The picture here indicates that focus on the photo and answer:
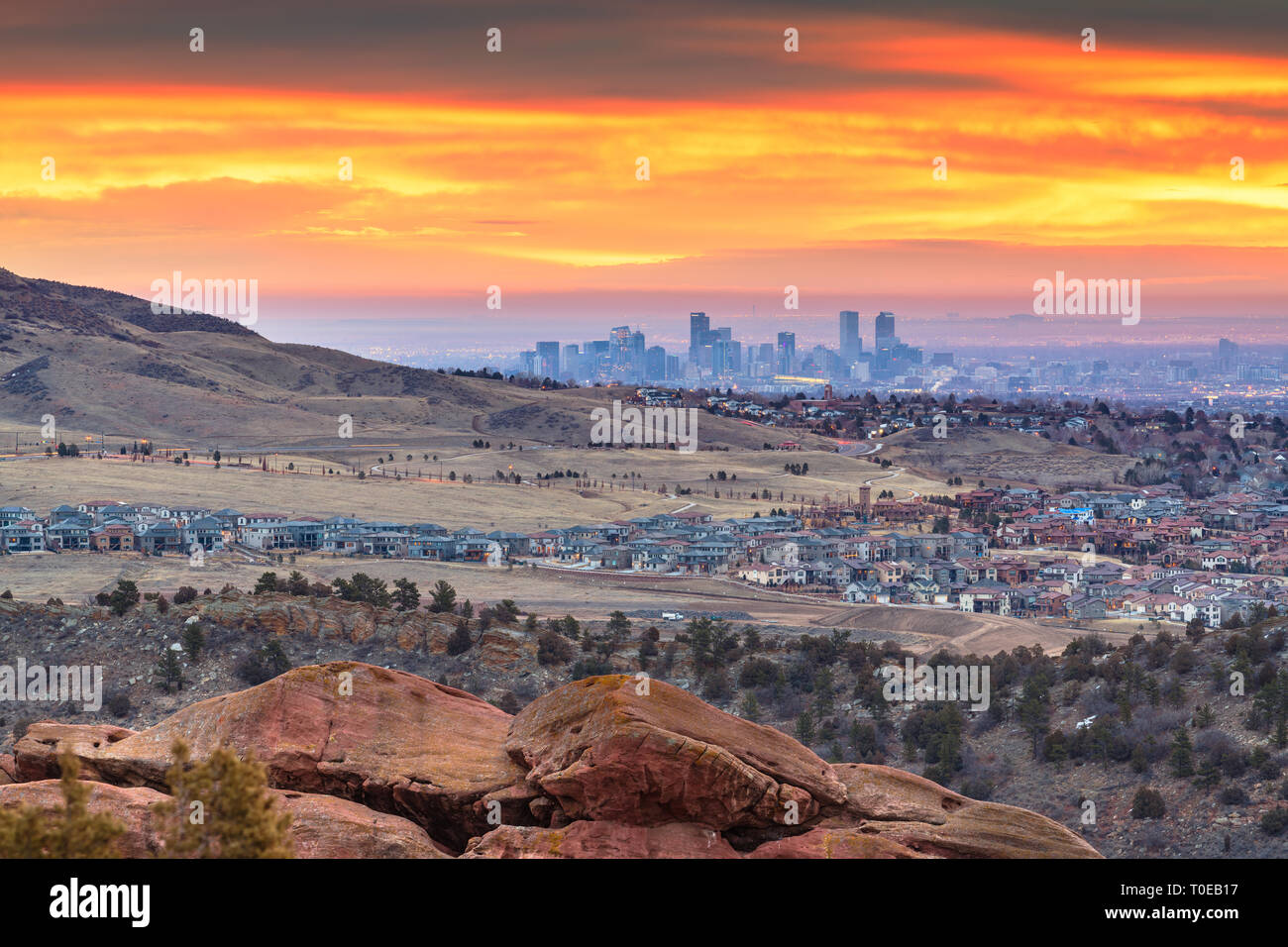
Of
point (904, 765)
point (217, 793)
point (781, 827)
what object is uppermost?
point (217, 793)

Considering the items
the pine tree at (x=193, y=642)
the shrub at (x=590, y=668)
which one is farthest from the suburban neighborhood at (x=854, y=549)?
the pine tree at (x=193, y=642)

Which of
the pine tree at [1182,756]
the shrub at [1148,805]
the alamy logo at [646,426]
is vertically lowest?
the shrub at [1148,805]

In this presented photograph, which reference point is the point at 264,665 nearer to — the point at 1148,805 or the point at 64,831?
the point at 1148,805

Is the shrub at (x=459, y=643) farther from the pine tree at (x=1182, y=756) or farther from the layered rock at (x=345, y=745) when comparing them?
the layered rock at (x=345, y=745)

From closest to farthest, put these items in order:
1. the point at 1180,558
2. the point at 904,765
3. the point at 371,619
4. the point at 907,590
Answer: the point at 904,765
the point at 371,619
the point at 907,590
the point at 1180,558
